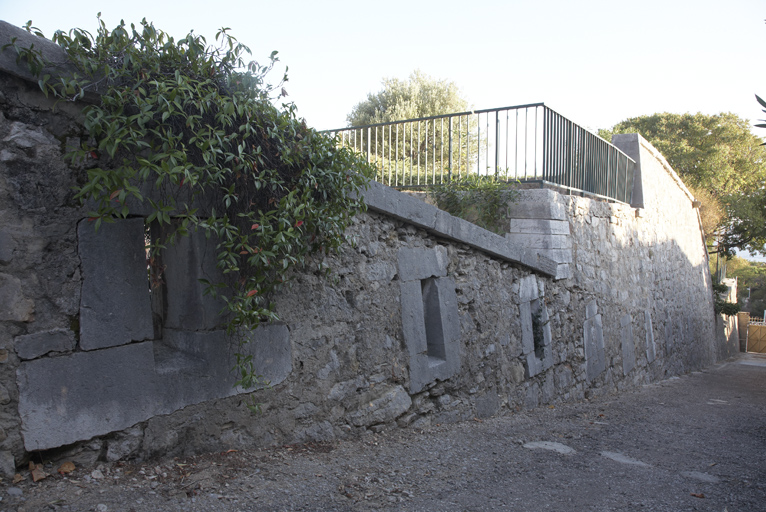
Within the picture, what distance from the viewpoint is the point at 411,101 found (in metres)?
16.3

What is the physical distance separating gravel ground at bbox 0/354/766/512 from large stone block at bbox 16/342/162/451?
0.19 metres

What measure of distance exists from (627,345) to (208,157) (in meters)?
8.10

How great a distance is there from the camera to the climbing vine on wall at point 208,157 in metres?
2.41

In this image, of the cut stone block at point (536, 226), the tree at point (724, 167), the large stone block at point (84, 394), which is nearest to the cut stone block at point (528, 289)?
the cut stone block at point (536, 226)

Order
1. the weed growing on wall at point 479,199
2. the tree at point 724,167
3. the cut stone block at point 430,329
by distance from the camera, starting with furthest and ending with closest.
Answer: the tree at point 724,167 → the weed growing on wall at point 479,199 → the cut stone block at point 430,329

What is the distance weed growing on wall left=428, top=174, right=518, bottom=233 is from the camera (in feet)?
20.6

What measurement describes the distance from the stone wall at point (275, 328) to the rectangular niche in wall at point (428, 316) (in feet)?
0.05

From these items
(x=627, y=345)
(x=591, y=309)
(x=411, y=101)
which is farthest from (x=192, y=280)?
(x=411, y=101)

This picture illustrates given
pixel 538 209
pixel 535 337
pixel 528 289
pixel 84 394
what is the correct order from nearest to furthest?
pixel 84 394, pixel 528 289, pixel 535 337, pixel 538 209

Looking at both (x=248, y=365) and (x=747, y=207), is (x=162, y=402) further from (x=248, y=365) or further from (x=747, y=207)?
(x=747, y=207)

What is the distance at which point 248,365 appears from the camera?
305cm

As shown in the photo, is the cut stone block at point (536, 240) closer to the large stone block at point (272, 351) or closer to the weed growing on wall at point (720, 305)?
the large stone block at point (272, 351)

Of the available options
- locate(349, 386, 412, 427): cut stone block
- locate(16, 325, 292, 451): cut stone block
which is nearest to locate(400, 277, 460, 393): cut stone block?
locate(349, 386, 412, 427): cut stone block

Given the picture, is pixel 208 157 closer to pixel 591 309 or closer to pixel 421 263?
pixel 421 263
